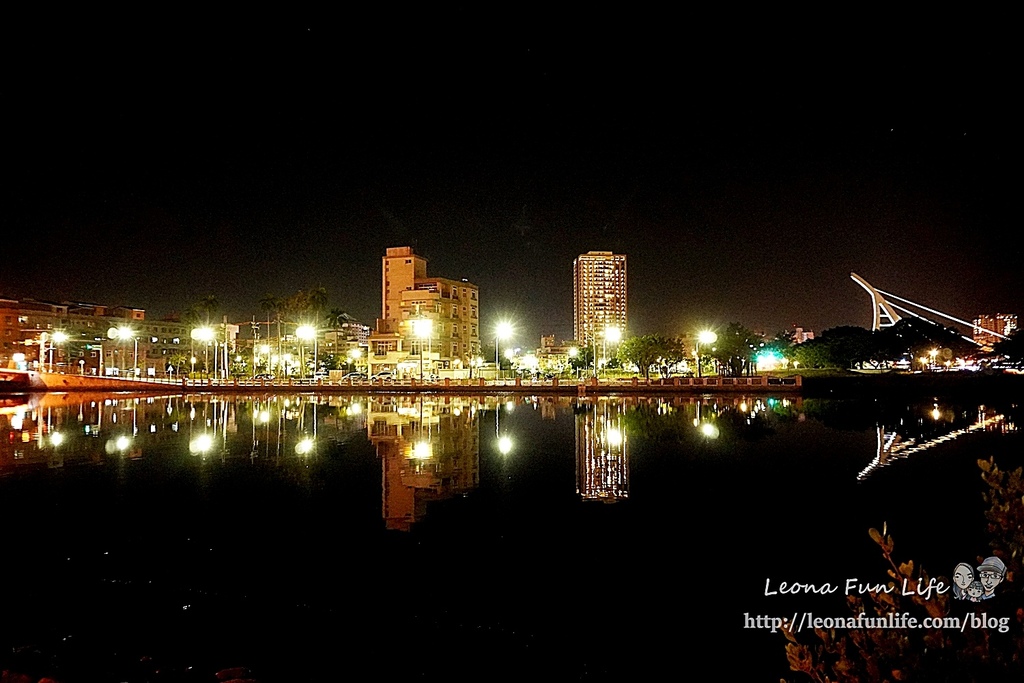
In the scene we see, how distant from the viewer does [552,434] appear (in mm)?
26250

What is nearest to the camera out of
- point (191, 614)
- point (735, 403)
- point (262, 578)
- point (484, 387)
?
point (191, 614)

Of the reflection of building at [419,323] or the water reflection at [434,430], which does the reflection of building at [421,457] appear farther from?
the reflection of building at [419,323]

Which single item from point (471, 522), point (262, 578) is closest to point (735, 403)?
point (471, 522)

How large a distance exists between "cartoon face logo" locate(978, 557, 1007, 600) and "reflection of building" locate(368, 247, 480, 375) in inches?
3071

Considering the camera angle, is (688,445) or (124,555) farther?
(688,445)

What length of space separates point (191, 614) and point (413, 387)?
2042 inches

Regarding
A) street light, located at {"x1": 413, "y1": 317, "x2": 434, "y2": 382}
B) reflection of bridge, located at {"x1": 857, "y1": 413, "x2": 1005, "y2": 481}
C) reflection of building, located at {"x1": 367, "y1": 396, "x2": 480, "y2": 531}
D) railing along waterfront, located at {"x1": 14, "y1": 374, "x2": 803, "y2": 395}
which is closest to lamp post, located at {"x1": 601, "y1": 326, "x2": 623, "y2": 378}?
street light, located at {"x1": 413, "y1": 317, "x2": 434, "y2": 382}

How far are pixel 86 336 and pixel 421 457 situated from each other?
110979 millimetres

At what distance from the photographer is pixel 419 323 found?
8625 centimetres

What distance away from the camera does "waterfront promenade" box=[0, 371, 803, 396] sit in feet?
181

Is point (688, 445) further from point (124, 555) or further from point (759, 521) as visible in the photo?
point (124, 555)

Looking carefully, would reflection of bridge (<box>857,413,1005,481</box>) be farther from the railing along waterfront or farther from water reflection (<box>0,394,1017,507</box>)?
the railing along waterfront

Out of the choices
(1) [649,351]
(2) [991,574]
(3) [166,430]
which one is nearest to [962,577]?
(2) [991,574]

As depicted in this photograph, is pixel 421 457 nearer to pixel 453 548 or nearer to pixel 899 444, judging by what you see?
pixel 453 548
